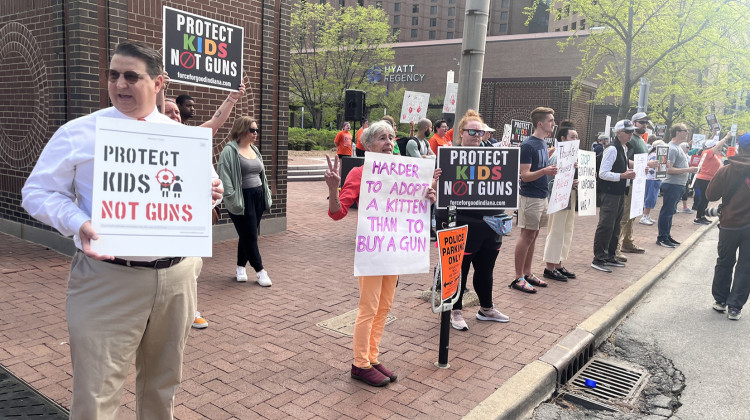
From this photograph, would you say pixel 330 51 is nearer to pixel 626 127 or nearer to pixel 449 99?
pixel 449 99

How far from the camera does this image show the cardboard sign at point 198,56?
510 centimetres

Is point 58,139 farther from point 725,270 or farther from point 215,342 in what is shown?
point 725,270

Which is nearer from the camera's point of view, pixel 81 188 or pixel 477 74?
pixel 81 188

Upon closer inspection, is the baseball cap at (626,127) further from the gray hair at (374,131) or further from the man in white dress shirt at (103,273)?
the man in white dress shirt at (103,273)

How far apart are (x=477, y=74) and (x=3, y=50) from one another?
6936 mm

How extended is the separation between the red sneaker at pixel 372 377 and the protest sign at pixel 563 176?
3.55m

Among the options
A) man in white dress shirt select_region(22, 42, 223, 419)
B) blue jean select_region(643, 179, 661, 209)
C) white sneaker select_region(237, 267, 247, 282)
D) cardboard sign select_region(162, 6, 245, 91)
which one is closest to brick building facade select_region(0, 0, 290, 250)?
cardboard sign select_region(162, 6, 245, 91)

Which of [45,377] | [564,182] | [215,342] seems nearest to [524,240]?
[564,182]

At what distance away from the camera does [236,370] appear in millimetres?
4090

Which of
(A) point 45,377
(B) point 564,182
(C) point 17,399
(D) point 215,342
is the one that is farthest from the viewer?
(B) point 564,182

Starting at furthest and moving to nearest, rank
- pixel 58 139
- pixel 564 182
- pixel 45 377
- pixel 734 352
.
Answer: pixel 564 182, pixel 734 352, pixel 45 377, pixel 58 139

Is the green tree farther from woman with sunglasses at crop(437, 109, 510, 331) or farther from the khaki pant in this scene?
the khaki pant

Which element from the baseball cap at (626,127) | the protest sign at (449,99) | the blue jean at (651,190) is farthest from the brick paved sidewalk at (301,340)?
the protest sign at (449,99)

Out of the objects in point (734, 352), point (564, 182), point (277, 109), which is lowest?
point (734, 352)
